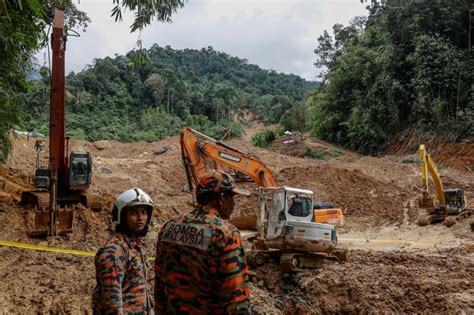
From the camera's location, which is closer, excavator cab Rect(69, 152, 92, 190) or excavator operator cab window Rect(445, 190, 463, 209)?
excavator cab Rect(69, 152, 92, 190)

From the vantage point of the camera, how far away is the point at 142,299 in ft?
9.62

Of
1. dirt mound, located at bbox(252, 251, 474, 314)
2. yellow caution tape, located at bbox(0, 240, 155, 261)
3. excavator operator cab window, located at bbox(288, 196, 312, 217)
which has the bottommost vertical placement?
dirt mound, located at bbox(252, 251, 474, 314)

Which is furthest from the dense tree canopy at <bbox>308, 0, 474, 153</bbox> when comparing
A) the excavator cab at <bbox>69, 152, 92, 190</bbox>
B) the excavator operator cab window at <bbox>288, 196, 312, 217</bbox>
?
the excavator cab at <bbox>69, 152, 92, 190</bbox>

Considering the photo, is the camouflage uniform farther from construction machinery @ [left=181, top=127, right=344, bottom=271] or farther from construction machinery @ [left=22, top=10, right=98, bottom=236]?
construction machinery @ [left=22, top=10, right=98, bottom=236]

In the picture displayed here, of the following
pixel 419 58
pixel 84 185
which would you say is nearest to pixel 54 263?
pixel 84 185

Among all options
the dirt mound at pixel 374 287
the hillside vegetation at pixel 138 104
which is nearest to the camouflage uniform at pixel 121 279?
the dirt mound at pixel 374 287

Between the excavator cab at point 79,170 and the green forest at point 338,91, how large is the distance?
1.90m

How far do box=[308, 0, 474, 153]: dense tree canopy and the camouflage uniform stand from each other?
25.0 metres

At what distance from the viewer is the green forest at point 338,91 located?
1253 centimetres

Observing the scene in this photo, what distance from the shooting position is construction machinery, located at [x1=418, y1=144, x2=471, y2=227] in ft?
49.5

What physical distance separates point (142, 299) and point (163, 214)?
33.9 feet

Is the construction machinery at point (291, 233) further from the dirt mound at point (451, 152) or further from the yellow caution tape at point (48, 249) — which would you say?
the dirt mound at point (451, 152)

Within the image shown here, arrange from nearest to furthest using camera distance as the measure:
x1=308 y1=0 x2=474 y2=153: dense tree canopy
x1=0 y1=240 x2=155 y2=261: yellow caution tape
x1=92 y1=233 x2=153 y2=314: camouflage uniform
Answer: x1=92 y1=233 x2=153 y2=314: camouflage uniform → x1=0 y1=240 x2=155 y2=261: yellow caution tape → x1=308 y1=0 x2=474 y2=153: dense tree canopy

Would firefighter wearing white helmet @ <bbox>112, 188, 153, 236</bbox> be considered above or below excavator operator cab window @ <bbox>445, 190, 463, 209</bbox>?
above
